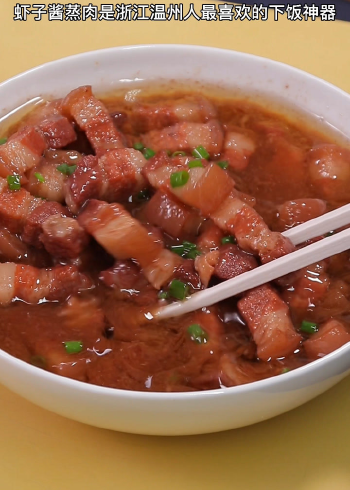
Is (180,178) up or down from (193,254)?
up

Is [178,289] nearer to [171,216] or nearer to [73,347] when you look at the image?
[171,216]

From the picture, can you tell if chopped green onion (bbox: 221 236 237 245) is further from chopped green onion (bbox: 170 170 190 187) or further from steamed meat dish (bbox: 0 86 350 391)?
chopped green onion (bbox: 170 170 190 187)

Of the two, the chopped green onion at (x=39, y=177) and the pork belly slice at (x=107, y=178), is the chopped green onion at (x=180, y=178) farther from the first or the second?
the chopped green onion at (x=39, y=177)

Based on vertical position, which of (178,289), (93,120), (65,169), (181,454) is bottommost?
(181,454)

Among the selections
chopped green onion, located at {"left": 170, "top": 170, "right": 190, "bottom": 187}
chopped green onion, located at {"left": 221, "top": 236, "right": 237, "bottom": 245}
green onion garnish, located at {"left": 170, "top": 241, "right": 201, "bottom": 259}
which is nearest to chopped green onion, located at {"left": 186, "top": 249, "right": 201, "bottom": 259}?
green onion garnish, located at {"left": 170, "top": 241, "right": 201, "bottom": 259}

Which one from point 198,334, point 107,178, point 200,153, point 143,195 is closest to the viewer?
point 198,334

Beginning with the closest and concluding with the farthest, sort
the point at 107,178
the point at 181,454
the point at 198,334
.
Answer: the point at 181,454 → the point at 198,334 → the point at 107,178

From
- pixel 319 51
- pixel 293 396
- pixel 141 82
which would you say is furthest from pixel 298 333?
pixel 319 51

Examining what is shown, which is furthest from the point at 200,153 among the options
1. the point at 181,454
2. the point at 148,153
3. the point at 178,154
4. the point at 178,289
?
the point at 181,454

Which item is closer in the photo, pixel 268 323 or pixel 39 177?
pixel 268 323
